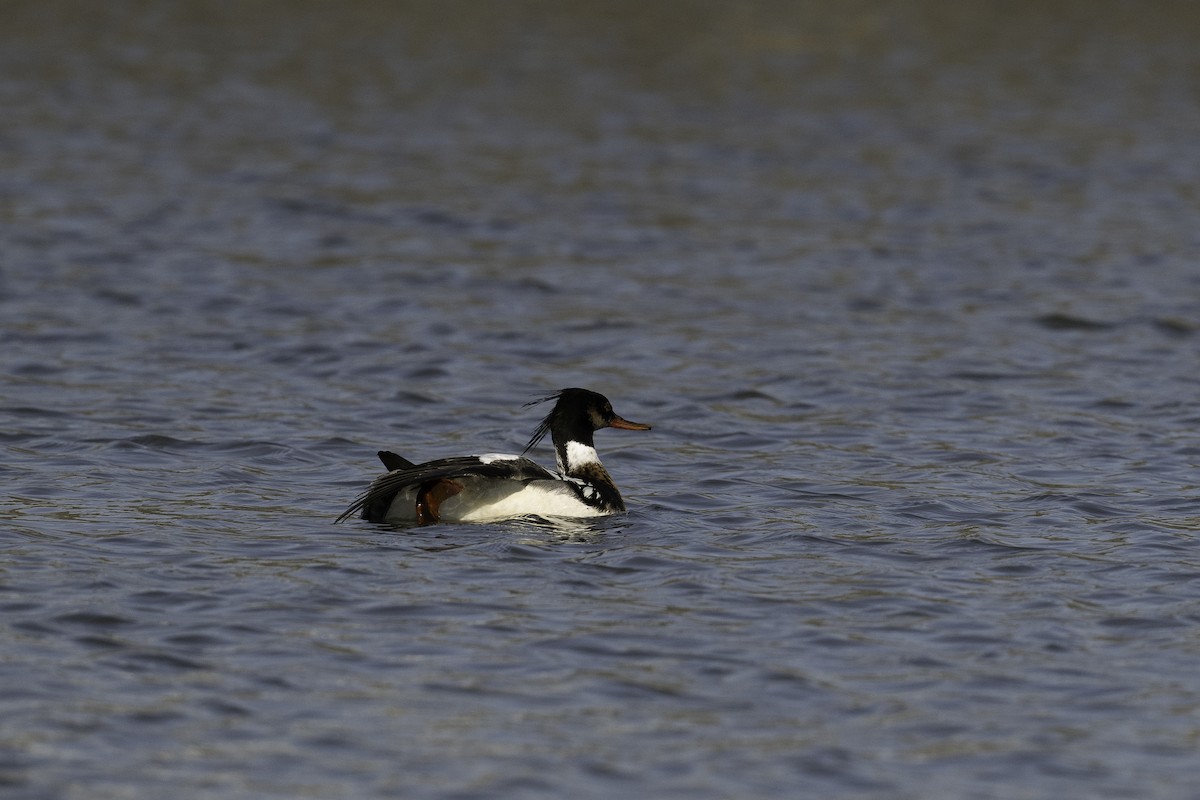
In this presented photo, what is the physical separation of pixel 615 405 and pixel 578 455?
2966 millimetres

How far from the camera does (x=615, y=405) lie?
15062 millimetres

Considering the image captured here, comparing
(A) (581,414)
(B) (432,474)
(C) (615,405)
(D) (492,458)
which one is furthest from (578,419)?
(C) (615,405)

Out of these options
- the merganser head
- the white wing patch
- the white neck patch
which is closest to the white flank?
the white wing patch

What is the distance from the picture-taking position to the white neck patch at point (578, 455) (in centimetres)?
1209

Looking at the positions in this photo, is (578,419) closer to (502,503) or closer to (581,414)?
(581,414)

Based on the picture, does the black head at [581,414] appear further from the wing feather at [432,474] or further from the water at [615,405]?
the wing feather at [432,474]

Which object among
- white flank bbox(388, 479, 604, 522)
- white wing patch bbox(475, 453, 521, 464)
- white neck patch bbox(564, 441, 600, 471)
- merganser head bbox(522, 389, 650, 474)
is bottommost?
white flank bbox(388, 479, 604, 522)

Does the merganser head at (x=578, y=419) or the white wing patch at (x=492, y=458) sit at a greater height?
the merganser head at (x=578, y=419)

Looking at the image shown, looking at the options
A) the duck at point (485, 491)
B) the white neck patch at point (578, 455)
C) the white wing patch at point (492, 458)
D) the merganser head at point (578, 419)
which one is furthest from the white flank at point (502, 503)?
the merganser head at point (578, 419)

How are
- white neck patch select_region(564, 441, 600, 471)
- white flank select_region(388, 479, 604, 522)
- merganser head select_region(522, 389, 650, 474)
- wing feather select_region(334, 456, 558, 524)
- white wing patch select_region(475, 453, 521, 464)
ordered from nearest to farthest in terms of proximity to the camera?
wing feather select_region(334, 456, 558, 524)
white flank select_region(388, 479, 604, 522)
white wing patch select_region(475, 453, 521, 464)
white neck patch select_region(564, 441, 600, 471)
merganser head select_region(522, 389, 650, 474)

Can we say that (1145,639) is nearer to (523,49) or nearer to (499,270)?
(499,270)

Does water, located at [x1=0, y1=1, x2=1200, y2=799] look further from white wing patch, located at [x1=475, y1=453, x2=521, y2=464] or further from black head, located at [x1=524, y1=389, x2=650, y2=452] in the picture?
black head, located at [x1=524, y1=389, x2=650, y2=452]

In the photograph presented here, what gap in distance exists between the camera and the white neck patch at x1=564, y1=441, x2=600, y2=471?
12094mm

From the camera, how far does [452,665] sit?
864 cm
